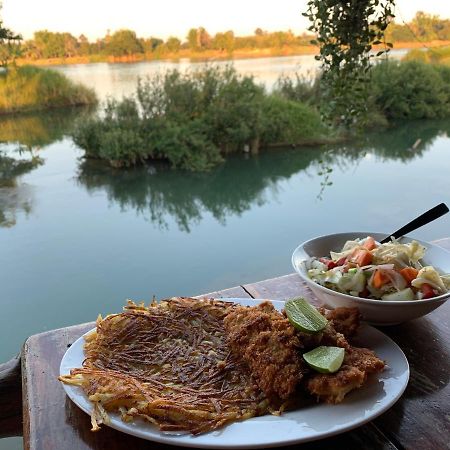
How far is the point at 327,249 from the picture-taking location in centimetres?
120

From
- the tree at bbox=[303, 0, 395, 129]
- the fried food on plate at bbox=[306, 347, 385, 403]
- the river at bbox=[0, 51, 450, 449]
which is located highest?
the tree at bbox=[303, 0, 395, 129]

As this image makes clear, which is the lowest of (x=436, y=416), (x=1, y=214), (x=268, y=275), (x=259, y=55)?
(x=268, y=275)

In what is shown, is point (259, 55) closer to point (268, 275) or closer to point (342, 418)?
point (268, 275)

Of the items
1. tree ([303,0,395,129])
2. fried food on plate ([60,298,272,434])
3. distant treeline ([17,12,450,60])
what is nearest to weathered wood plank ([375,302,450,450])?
fried food on plate ([60,298,272,434])

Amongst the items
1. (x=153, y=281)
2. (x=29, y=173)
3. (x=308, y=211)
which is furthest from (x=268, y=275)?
(x=29, y=173)

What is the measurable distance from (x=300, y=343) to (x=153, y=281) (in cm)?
306

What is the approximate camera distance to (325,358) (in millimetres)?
774

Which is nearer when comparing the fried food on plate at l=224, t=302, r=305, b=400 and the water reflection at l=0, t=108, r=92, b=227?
the fried food on plate at l=224, t=302, r=305, b=400

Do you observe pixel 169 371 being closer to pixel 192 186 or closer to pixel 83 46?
pixel 192 186

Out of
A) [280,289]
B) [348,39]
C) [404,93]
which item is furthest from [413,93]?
[280,289]

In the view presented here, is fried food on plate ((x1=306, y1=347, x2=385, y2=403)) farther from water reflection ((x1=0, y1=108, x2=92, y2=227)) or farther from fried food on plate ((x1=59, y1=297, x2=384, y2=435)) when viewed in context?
water reflection ((x1=0, y1=108, x2=92, y2=227))

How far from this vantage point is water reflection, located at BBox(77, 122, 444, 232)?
5191 millimetres

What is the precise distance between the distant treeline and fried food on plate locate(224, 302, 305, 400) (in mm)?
4055

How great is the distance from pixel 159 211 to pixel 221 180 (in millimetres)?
1041
